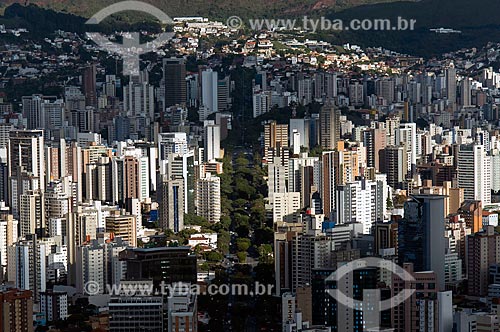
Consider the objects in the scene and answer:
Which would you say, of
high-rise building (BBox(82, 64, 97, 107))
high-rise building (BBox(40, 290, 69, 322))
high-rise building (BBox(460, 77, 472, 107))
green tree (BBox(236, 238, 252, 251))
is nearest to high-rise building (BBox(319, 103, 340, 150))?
high-rise building (BBox(82, 64, 97, 107))

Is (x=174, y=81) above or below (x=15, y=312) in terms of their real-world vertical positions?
above

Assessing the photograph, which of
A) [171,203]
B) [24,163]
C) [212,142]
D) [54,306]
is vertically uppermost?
[212,142]

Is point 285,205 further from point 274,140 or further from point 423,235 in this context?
point 274,140

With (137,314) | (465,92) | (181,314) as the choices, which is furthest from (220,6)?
(181,314)

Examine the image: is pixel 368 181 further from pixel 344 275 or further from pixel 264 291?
pixel 344 275

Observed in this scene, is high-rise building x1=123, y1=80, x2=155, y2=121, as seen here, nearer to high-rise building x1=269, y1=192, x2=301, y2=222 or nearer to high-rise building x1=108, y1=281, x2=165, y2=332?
high-rise building x1=269, y1=192, x2=301, y2=222
